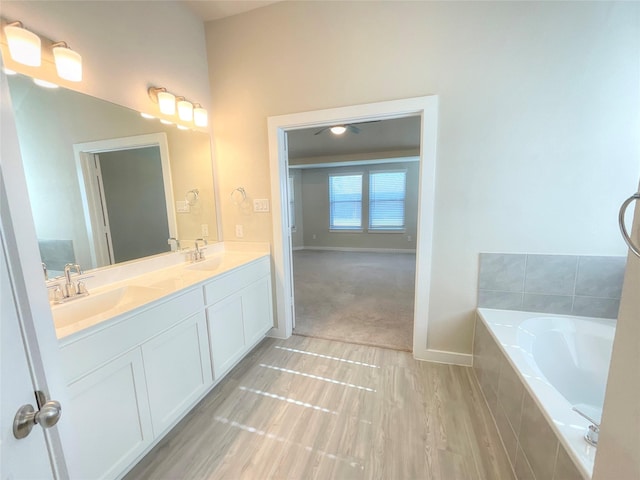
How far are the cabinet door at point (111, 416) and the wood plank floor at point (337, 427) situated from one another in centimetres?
24

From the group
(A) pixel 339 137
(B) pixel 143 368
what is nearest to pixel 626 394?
(B) pixel 143 368

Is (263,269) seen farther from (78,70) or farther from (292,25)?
(292,25)

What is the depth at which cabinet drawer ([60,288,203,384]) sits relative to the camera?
1.04m

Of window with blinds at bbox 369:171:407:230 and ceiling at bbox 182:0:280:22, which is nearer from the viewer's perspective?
ceiling at bbox 182:0:280:22

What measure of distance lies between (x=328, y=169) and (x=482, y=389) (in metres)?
6.14

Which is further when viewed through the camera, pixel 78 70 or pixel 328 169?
pixel 328 169

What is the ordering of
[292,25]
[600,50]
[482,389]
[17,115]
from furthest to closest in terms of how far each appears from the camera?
[292,25]
[482,389]
[600,50]
[17,115]

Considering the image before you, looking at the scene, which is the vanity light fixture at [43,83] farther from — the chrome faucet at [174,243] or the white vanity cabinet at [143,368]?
the white vanity cabinet at [143,368]

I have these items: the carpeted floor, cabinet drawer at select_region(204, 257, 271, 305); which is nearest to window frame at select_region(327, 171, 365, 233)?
the carpeted floor

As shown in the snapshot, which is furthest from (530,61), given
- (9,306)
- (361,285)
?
(361,285)

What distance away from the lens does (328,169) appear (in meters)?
7.15

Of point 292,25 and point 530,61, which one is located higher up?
point 292,25

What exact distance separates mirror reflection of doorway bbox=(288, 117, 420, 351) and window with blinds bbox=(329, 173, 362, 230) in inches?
1.1

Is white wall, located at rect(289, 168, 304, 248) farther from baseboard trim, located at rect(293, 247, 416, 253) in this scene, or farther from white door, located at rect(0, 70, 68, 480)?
white door, located at rect(0, 70, 68, 480)
